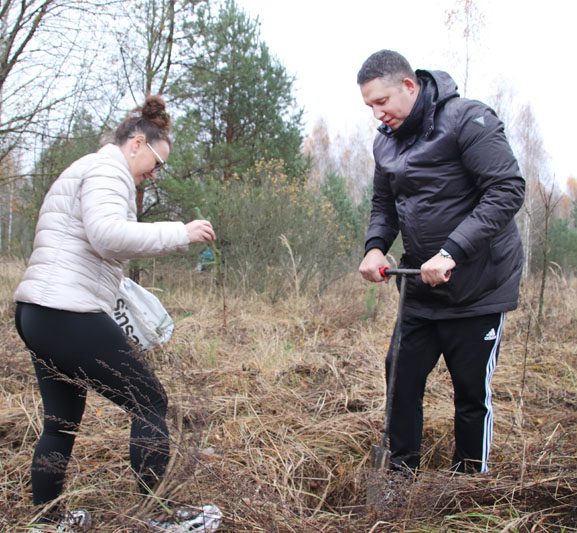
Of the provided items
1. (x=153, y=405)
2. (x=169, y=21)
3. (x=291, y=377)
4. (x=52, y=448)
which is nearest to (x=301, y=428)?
(x=291, y=377)

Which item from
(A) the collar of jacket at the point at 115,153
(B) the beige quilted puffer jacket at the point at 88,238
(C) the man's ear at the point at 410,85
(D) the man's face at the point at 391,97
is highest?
(C) the man's ear at the point at 410,85

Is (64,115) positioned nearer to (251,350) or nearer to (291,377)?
(251,350)

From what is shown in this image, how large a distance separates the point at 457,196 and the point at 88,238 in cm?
141

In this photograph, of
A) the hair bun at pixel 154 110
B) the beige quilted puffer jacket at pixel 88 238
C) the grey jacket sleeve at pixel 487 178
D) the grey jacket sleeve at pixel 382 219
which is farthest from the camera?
the grey jacket sleeve at pixel 382 219

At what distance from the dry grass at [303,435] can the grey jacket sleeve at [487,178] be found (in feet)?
2.85

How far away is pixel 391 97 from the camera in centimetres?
217

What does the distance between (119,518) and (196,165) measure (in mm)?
8813

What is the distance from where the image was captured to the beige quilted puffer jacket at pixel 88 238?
188cm

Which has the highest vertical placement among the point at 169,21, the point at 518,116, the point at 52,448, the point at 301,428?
the point at 518,116

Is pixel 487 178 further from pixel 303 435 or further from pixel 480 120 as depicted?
pixel 303 435

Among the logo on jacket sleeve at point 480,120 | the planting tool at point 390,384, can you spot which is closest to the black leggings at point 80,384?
the planting tool at point 390,384

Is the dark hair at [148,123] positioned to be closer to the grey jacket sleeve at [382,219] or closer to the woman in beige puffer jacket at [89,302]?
the woman in beige puffer jacket at [89,302]

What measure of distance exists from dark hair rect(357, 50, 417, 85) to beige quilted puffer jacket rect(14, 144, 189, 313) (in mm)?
963

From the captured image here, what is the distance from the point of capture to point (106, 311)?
2.02m
